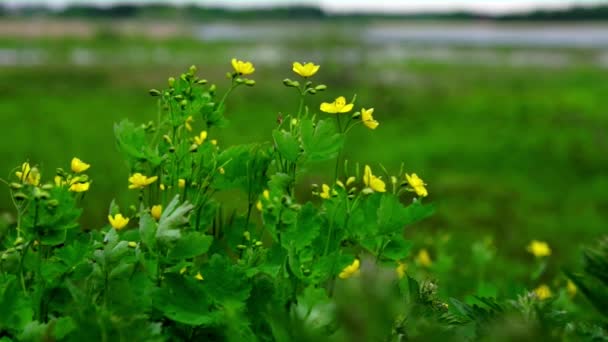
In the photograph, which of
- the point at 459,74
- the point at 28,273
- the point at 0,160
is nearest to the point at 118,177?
the point at 0,160

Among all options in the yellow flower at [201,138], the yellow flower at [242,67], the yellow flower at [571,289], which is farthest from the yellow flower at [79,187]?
the yellow flower at [571,289]

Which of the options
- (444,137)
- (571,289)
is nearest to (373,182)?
(571,289)

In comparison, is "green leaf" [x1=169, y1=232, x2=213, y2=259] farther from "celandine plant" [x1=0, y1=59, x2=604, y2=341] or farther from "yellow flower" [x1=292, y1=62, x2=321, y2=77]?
"yellow flower" [x1=292, y1=62, x2=321, y2=77]

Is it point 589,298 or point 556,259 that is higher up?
point 589,298

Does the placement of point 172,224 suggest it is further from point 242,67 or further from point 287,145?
point 242,67

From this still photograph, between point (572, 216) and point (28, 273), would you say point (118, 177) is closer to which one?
point (572, 216)

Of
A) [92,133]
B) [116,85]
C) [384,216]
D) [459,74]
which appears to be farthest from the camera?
[459,74]
